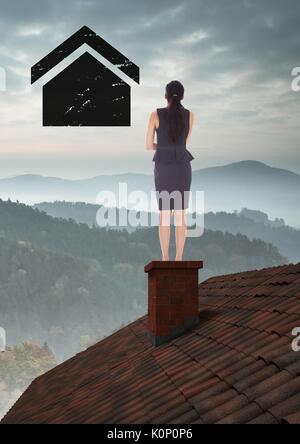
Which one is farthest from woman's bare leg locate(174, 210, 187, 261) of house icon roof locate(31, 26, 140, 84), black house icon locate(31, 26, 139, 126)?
black house icon locate(31, 26, 139, 126)

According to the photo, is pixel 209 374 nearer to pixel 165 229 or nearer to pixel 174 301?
pixel 174 301

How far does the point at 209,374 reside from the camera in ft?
18.5

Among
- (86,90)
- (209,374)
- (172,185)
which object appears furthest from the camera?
(86,90)

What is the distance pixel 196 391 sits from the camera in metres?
5.28

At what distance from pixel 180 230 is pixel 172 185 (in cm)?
63

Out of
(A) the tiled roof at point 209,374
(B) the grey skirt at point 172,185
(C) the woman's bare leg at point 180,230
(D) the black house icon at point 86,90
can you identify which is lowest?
(A) the tiled roof at point 209,374

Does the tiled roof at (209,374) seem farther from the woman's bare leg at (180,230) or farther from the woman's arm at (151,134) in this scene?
the woman's arm at (151,134)

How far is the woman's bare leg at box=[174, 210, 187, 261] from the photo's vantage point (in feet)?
29.3

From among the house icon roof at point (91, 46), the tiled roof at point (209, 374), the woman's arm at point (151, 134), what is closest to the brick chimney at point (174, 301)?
the tiled roof at point (209, 374)

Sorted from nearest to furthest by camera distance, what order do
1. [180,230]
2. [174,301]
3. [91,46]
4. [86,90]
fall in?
1. [174,301]
2. [180,230]
3. [91,46]
4. [86,90]

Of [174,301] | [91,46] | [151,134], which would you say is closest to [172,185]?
[151,134]

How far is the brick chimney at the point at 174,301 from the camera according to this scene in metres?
8.41
